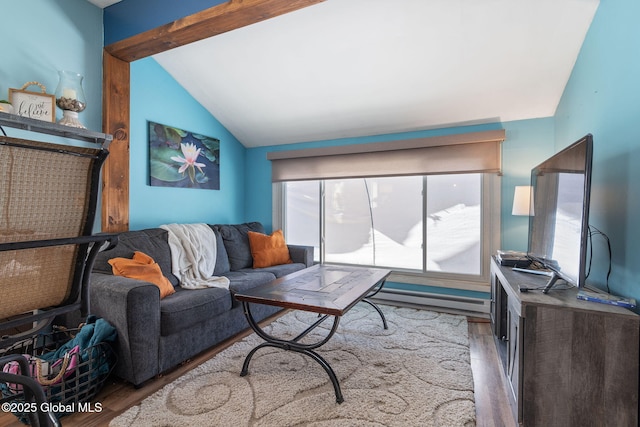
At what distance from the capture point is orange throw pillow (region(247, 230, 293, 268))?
3453 millimetres

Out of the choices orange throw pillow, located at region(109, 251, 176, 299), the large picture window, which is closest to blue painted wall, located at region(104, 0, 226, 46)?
orange throw pillow, located at region(109, 251, 176, 299)

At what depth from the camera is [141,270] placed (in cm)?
213

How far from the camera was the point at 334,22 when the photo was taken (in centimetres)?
234

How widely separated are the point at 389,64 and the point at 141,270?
2.57 m

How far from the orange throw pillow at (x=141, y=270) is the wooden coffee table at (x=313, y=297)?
0.69m

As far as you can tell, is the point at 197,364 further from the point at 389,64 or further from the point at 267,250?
the point at 389,64

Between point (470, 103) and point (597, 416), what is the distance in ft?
8.22

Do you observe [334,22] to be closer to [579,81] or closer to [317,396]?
[579,81]

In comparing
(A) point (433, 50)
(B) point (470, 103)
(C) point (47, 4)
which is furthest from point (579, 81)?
(C) point (47, 4)

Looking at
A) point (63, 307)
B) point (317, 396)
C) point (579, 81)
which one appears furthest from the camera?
point (579, 81)

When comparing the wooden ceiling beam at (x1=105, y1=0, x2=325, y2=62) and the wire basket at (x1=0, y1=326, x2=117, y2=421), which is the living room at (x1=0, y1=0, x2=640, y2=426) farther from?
the wire basket at (x1=0, y1=326, x2=117, y2=421)

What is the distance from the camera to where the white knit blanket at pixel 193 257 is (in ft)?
8.64

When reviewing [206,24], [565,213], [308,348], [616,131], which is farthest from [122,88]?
[616,131]

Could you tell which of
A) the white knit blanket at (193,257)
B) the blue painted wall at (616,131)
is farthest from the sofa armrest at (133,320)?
the blue painted wall at (616,131)
